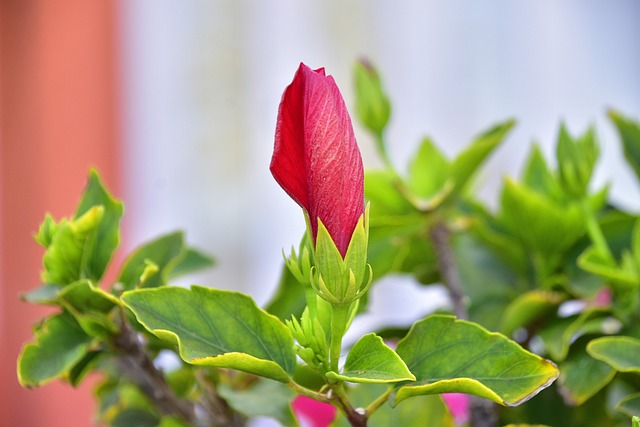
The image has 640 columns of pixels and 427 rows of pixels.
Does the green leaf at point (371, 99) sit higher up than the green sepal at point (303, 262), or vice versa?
the green leaf at point (371, 99)

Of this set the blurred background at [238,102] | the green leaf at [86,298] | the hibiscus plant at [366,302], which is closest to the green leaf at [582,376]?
the hibiscus plant at [366,302]

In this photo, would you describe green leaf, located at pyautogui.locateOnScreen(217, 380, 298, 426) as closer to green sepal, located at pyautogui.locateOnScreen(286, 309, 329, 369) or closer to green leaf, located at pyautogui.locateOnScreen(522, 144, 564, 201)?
green sepal, located at pyautogui.locateOnScreen(286, 309, 329, 369)

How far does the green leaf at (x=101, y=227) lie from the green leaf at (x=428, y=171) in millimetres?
190

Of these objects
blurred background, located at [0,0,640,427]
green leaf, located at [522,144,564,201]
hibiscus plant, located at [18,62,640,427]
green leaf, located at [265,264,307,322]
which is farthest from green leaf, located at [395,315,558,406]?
blurred background, located at [0,0,640,427]

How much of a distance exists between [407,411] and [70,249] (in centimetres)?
17

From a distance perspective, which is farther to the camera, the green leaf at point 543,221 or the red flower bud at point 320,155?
the green leaf at point 543,221

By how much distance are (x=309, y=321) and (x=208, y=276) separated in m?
1.56

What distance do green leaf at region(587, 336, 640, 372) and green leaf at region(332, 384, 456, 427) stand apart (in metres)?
0.07

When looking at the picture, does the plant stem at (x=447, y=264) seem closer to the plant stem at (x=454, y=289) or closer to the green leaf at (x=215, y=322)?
the plant stem at (x=454, y=289)

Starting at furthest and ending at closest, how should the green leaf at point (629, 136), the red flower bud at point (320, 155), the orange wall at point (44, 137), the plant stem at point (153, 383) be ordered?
the orange wall at point (44, 137)
the green leaf at point (629, 136)
the plant stem at point (153, 383)
the red flower bud at point (320, 155)

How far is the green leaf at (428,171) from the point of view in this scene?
451 millimetres

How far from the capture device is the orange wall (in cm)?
168

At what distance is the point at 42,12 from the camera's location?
5.69 feet

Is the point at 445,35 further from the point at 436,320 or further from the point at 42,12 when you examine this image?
the point at 436,320
